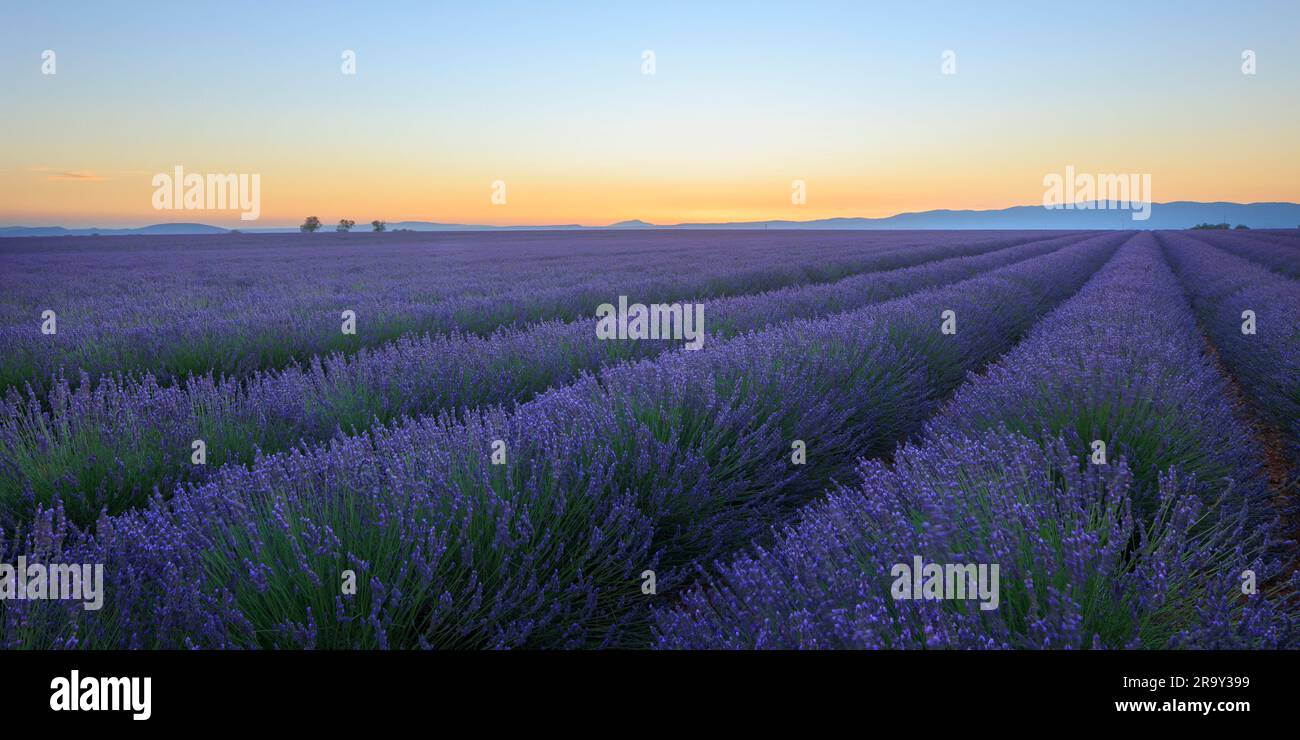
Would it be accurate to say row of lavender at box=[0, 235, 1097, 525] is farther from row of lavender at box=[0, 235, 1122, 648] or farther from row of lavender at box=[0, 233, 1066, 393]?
row of lavender at box=[0, 233, 1066, 393]

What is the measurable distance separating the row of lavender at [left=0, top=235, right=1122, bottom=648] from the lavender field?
14 millimetres

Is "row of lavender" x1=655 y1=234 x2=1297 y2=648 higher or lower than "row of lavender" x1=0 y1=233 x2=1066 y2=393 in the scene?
lower

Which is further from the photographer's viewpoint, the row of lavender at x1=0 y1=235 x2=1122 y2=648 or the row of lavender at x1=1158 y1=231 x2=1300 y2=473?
the row of lavender at x1=1158 y1=231 x2=1300 y2=473

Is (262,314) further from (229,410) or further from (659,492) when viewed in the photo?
(659,492)

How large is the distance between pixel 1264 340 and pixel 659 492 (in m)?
6.67

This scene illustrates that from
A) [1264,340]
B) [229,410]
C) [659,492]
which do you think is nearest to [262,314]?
[229,410]

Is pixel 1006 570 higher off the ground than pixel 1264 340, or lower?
lower

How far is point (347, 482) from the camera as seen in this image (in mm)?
2213

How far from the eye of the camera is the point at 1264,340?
244 inches

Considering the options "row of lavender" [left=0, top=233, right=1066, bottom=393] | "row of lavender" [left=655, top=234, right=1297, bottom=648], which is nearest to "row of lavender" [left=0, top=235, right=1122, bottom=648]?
"row of lavender" [left=655, top=234, right=1297, bottom=648]

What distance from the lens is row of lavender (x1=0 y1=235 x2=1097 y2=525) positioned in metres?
3.00
